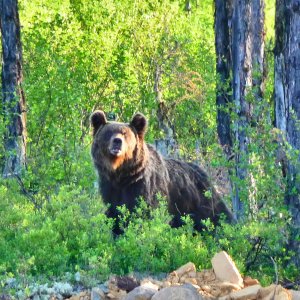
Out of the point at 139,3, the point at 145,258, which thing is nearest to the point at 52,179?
the point at 145,258

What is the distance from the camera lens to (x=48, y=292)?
892 centimetres

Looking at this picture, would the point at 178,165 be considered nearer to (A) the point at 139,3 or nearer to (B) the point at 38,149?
(B) the point at 38,149

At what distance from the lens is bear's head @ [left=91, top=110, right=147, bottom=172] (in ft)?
43.9

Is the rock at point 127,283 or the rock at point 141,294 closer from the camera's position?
the rock at point 141,294

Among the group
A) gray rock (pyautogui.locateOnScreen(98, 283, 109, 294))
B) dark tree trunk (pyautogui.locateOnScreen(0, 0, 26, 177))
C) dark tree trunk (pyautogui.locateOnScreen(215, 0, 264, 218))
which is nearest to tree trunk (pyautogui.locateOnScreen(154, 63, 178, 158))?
dark tree trunk (pyautogui.locateOnScreen(215, 0, 264, 218))

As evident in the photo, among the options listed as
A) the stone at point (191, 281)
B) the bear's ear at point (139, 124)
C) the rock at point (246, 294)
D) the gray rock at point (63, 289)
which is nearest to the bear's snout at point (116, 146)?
the bear's ear at point (139, 124)

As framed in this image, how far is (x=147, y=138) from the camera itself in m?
20.2

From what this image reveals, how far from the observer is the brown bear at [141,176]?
43.5 feet

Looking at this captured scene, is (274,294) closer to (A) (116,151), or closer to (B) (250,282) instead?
(B) (250,282)

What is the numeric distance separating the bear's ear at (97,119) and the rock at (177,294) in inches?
231

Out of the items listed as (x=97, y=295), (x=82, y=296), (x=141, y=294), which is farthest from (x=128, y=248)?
(x=141, y=294)

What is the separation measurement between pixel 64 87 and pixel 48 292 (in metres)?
11.3

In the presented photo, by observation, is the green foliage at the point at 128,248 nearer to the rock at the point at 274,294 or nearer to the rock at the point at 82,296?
the rock at the point at 82,296

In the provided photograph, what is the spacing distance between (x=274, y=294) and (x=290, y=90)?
288 cm
